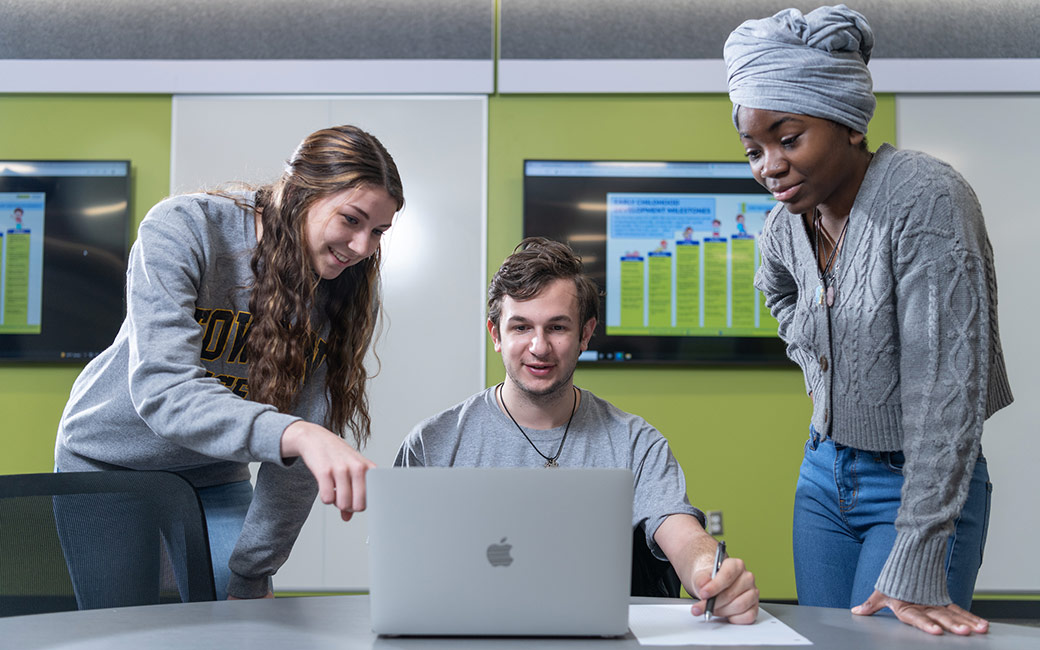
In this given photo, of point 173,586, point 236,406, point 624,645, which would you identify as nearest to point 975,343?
point 624,645

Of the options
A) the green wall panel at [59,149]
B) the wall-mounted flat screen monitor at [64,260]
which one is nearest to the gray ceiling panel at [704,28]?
the green wall panel at [59,149]

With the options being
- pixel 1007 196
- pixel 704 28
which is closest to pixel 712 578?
pixel 704 28

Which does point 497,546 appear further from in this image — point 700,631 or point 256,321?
point 256,321

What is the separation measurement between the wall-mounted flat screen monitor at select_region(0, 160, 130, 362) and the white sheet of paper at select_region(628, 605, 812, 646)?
106 inches

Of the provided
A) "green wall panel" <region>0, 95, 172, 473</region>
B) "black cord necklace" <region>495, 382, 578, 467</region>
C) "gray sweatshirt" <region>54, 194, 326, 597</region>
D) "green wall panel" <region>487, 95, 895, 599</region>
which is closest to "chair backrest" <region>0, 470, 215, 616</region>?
"gray sweatshirt" <region>54, 194, 326, 597</region>

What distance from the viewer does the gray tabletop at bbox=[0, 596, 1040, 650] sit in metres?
0.94

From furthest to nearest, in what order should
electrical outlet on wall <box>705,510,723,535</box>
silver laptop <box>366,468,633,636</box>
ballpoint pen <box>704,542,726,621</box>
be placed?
electrical outlet on wall <box>705,510,723,535</box>, ballpoint pen <box>704,542,726,621</box>, silver laptop <box>366,468,633,636</box>

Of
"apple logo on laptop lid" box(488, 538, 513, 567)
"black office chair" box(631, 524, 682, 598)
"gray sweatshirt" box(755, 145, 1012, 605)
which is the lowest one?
"black office chair" box(631, 524, 682, 598)

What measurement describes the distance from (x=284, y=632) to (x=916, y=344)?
2.92 ft

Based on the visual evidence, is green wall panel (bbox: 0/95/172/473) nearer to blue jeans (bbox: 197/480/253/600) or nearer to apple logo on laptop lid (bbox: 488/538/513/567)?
blue jeans (bbox: 197/480/253/600)

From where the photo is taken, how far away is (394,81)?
325cm

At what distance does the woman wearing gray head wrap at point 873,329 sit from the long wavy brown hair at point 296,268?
26.9 inches

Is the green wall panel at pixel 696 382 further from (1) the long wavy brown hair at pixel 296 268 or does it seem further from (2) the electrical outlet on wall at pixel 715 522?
(1) the long wavy brown hair at pixel 296 268

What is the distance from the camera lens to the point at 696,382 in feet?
10.6
